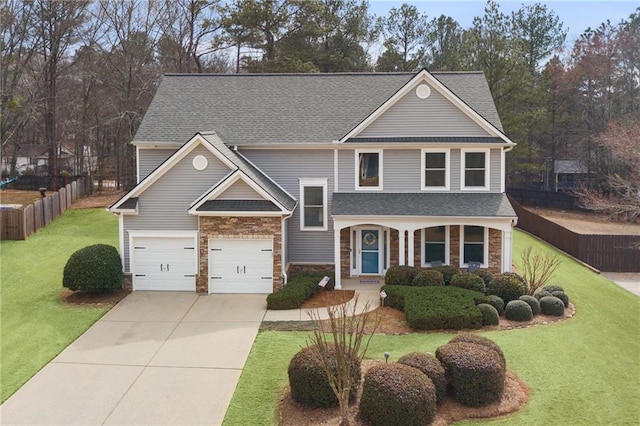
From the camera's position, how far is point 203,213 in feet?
54.6

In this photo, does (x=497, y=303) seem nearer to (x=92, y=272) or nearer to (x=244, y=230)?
(x=244, y=230)

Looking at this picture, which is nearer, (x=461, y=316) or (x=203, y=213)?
(x=461, y=316)

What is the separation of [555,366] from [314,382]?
18.1 ft

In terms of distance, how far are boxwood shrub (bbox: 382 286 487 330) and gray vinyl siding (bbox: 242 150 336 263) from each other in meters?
4.05

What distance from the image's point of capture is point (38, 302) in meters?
15.8

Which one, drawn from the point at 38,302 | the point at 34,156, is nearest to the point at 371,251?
the point at 38,302

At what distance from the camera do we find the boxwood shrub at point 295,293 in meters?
15.3

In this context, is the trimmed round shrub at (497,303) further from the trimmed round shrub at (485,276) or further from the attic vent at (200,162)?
the attic vent at (200,162)

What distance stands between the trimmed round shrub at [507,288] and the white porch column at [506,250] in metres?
2.24

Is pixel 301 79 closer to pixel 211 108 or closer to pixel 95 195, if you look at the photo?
pixel 211 108

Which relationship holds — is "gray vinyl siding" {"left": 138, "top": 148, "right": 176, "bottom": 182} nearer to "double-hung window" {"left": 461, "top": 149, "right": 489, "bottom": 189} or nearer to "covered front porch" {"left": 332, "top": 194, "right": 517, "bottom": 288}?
"covered front porch" {"left": 332, "top": 194, "right": 517, "bottom": 288}

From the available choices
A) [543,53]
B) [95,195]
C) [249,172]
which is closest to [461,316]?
[249,172]

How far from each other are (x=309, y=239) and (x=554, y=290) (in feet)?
27.9

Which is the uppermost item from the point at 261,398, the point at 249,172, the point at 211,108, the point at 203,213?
the point at 211,108
